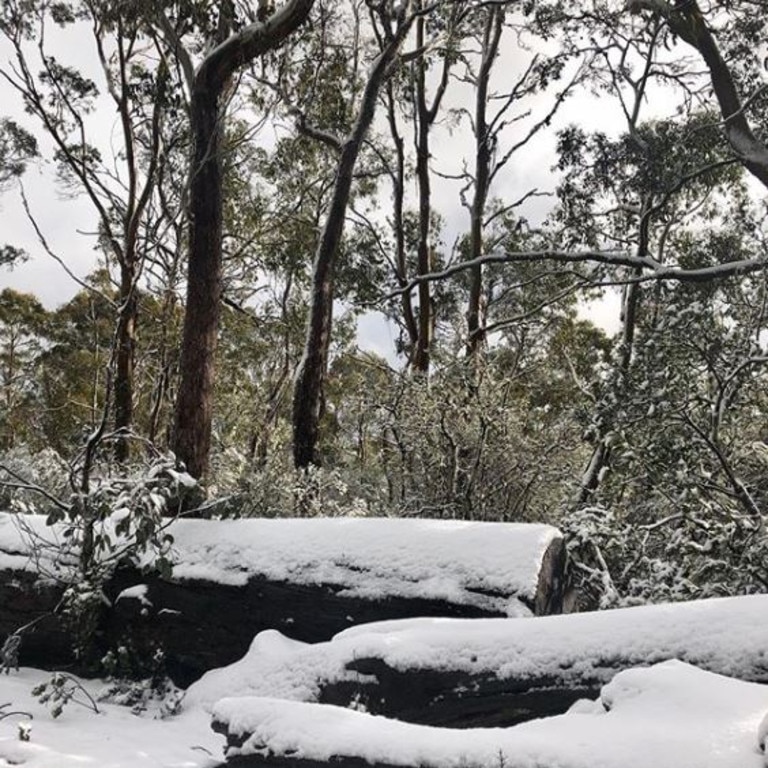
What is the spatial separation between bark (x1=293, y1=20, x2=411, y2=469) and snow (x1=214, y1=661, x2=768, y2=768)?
6013 mm

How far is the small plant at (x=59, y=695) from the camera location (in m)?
3.92

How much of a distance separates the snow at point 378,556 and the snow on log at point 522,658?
690 mm

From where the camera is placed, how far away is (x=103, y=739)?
362 centimetres

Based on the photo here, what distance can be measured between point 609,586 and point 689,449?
1456 millimetres

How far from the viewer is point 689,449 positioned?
5695 mm

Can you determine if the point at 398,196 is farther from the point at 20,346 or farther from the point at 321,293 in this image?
the point at 20,346

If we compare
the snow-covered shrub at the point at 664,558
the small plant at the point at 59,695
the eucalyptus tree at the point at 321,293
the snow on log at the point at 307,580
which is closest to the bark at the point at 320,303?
the eucalyptus tree at the point at 321,293

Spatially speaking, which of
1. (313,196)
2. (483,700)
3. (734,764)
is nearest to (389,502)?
(483,700)

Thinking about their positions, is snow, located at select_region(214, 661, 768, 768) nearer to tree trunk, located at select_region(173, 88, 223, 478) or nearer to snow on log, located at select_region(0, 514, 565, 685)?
snow on log, located at select_region(0, 514, 565, 685)

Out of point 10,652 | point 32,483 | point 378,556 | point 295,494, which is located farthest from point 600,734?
point 32,483

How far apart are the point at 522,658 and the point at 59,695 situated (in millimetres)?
2587

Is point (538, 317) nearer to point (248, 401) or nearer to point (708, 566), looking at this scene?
point (248, 401)

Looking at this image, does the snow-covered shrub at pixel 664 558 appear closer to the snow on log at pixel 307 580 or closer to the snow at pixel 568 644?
the snow on log at pixel 307 580

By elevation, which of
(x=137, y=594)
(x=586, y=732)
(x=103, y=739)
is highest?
(x=586, y=732)
